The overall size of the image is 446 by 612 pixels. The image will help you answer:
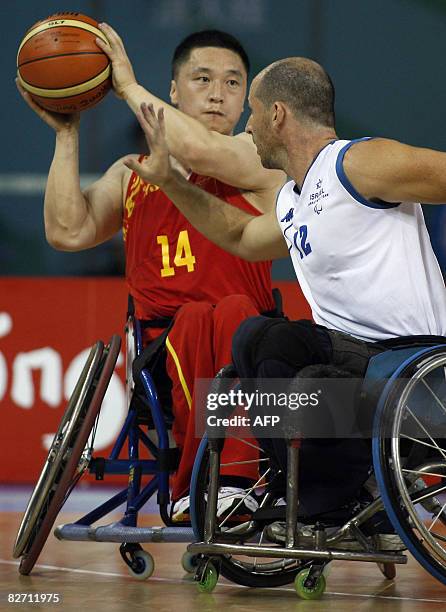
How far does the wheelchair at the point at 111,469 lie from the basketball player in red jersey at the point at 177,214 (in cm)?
10

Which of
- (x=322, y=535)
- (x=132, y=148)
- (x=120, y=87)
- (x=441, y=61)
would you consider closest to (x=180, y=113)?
(x=120, y=87)

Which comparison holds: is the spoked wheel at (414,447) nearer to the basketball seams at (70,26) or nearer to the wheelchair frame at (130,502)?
the wheelchair frame at (130,502)

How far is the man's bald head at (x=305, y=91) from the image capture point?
3113 millimetres

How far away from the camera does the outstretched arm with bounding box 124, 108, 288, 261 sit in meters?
3.40

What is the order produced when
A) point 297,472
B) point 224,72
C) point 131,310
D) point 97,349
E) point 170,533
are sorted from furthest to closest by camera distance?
1. point 224,72
2. point 131,310
3. point 97,349
4. point 170,533
5. point 297,472

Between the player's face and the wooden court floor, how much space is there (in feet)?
4.85

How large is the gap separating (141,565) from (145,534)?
0.16m

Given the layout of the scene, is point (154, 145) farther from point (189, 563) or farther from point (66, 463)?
point (189, 563)

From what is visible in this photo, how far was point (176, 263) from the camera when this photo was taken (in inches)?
152

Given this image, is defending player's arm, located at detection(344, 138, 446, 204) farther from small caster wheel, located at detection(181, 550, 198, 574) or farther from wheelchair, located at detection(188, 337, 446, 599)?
small caster wheel, located at detection(181, 550, 198, 574)

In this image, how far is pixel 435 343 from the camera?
2.87 meters

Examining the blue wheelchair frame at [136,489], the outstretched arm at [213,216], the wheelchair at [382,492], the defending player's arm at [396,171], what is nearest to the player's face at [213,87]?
the outstretched arm at [213,216]

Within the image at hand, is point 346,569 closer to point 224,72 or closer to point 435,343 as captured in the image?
point 435,343

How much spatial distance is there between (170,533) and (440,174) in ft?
4.16
